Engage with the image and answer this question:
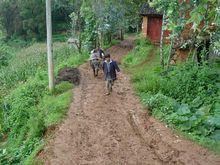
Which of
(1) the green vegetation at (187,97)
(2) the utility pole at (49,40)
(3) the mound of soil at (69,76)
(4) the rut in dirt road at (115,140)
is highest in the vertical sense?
(2) the utility pole at (49,40)

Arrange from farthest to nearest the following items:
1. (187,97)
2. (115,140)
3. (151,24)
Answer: (151,24)
(187,97)
(115,140)

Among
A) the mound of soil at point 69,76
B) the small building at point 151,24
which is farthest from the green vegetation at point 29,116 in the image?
the small building at point 151,24

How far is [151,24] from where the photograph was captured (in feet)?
106

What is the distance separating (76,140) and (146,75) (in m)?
8.07

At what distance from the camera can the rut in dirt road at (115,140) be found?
9.79 meters

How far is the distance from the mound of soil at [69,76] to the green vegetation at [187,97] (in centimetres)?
285

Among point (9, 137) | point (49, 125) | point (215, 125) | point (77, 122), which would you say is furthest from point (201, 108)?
point (9, 137)

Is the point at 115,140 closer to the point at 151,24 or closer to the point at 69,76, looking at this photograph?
the point at 69,76

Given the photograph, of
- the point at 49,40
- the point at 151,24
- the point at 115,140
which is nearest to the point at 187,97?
the point at 115,140

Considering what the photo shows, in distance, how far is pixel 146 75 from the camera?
18.4m

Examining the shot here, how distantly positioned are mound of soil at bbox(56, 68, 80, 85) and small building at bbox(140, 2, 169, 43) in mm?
12807

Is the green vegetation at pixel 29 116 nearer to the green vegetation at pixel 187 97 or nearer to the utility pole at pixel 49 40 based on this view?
the utility pole at pixel 49 40

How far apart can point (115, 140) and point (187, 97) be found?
4306 millimetres

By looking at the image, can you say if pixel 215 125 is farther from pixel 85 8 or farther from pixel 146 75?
pixel 85 8
